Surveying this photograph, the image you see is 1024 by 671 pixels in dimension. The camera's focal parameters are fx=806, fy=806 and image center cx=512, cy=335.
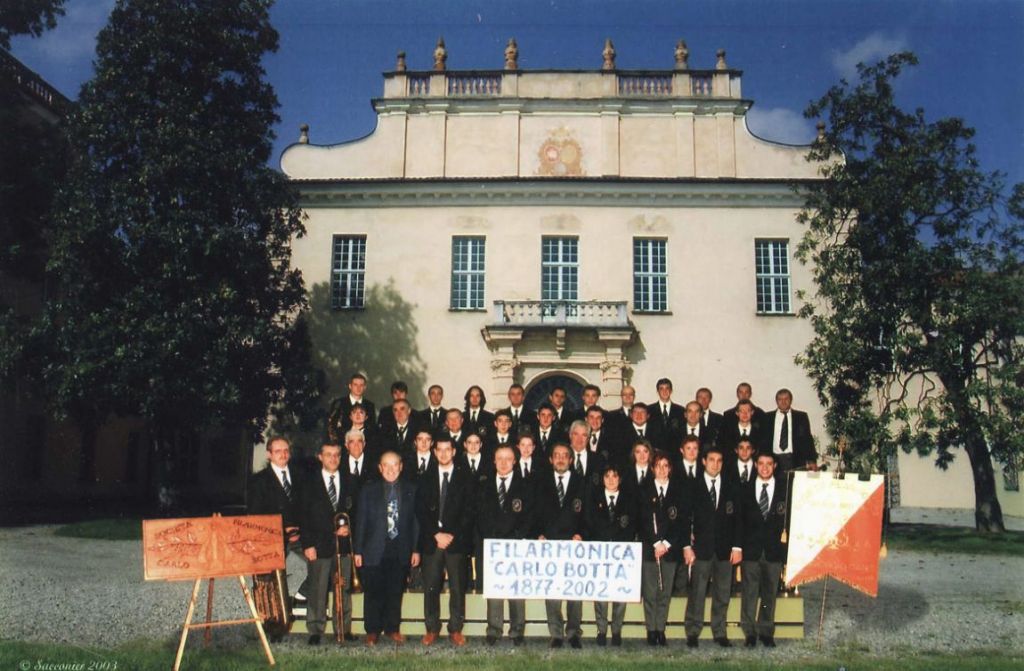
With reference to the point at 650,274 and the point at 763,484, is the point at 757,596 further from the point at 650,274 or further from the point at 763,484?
the point at 650,274

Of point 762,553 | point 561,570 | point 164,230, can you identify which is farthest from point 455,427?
point 164,230

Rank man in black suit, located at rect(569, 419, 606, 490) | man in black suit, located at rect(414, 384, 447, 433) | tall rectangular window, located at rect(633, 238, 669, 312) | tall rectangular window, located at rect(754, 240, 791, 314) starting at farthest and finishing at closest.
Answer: tall rectangular window, located at rect(633, 238, 669, 312) < tall rectangular window, located at rect(754, 240, 791, 314) < man in black suit, located at rect(414, 384, 447, 433) < man in black suit, located at rect(569, 419, 606, 490)

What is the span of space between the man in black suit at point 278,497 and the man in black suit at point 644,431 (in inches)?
158

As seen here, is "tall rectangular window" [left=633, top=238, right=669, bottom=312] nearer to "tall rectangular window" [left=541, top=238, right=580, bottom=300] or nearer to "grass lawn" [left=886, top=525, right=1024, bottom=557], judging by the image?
"tall rectangular window" [left=541, top=238, right=580, bottom=300]

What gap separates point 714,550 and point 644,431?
2.20 meters

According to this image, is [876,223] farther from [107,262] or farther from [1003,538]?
[107,262]

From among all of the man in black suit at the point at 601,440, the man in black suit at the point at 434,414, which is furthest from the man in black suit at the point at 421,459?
the man in black suit at the point at 601,440

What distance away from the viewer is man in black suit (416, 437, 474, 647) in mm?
7750

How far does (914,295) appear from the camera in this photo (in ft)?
59.4

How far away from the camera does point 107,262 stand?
17.3 metres

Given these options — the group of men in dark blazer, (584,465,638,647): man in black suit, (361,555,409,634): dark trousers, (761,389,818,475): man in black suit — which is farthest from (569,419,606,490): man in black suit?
(761,389,818,475): man in black suit

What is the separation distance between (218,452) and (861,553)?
27760 mm

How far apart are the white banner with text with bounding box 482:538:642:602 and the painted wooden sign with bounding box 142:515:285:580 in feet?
6.35

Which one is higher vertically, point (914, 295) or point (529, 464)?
point (914, 295)
